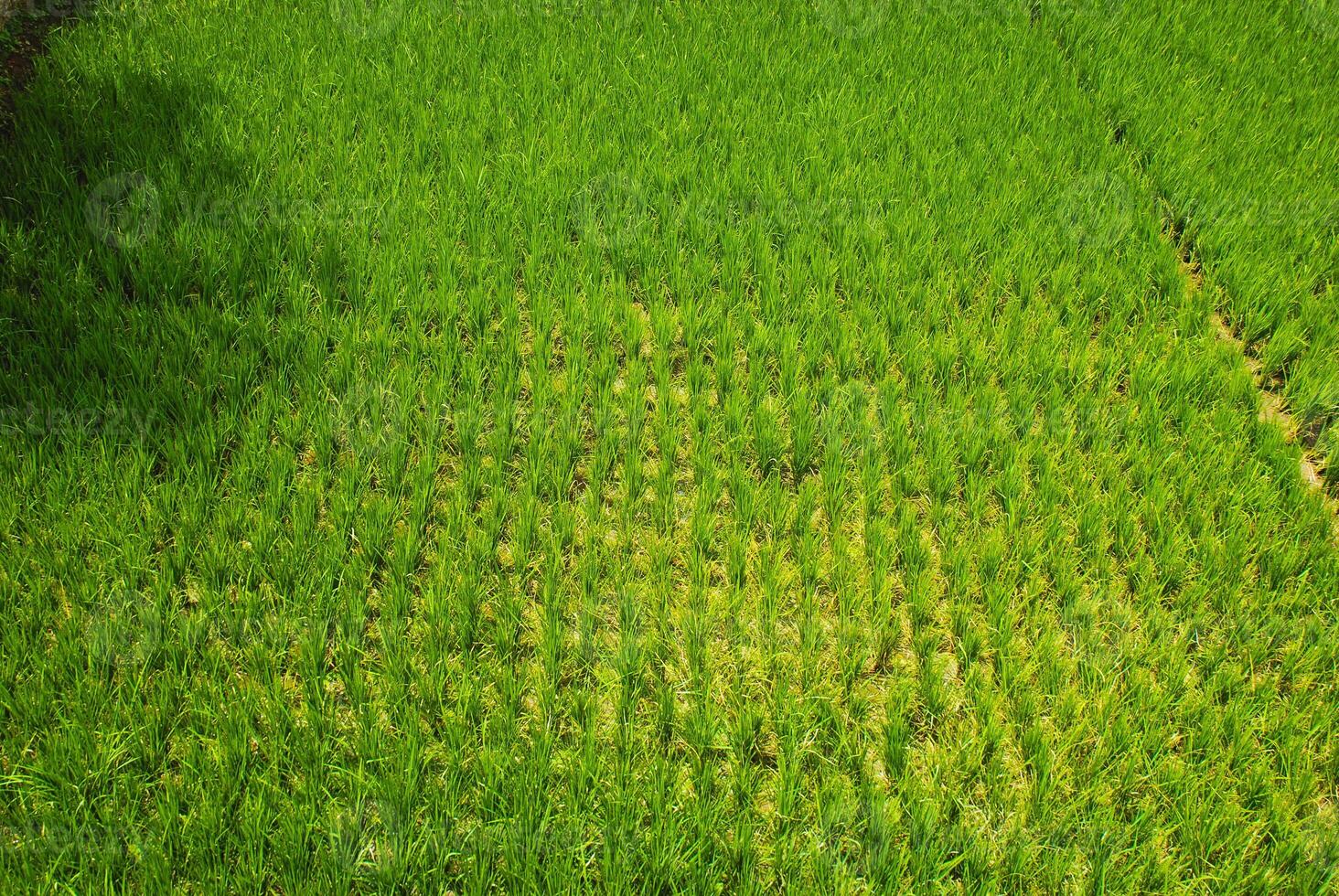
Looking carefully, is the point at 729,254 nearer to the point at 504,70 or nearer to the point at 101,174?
the point at 504,70

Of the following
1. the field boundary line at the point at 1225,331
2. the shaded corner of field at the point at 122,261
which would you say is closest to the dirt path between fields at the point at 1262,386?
the field boundary line at the point at 1225,331

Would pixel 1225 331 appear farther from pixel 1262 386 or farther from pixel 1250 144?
pixel 1250 144

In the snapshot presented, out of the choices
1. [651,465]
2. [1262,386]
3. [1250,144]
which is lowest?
[651,465]

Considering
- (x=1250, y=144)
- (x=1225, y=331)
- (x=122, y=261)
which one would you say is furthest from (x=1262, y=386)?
(x=122, y=261)

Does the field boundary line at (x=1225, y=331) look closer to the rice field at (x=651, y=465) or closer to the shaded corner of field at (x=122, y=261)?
the rice field at (x=651, y=465)

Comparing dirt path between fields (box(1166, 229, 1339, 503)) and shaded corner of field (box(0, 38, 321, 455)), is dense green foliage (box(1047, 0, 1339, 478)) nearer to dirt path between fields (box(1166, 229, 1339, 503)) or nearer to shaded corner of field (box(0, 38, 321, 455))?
dirt path between fields (box(1166, 229, 1339, 503))

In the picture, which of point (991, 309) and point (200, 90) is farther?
point (200, 90)

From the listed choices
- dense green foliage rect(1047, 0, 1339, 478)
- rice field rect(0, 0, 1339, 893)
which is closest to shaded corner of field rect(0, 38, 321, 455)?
rice field rect(0, 0, 1339, 893)

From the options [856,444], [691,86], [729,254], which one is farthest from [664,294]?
[691,86]
